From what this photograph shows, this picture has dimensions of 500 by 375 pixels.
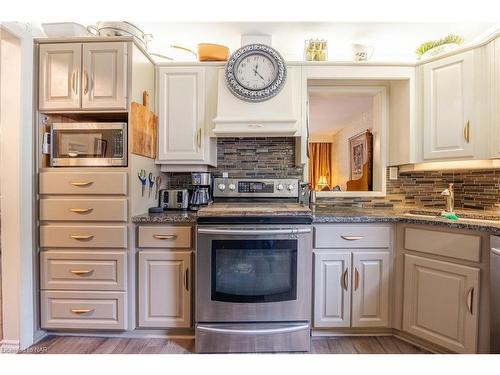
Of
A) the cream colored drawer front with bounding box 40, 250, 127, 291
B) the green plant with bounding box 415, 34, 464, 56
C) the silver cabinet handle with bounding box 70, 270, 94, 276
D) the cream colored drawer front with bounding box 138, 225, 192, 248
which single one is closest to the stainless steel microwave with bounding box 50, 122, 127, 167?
the cream colored drawer front with bounding box 138, 225, 192, 248

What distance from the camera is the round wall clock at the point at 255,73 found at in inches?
77.1

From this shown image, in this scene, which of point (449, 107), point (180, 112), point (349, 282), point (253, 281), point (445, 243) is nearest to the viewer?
point (445, 243)

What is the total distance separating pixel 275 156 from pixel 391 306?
1.44m

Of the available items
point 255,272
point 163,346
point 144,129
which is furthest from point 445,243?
point 144,129

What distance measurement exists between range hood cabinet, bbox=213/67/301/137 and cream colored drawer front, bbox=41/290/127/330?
55.4 inches

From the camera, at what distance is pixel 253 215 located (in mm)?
1606

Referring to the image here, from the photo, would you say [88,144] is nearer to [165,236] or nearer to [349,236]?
→ [165,236]

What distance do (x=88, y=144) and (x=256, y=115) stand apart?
1.20 metres

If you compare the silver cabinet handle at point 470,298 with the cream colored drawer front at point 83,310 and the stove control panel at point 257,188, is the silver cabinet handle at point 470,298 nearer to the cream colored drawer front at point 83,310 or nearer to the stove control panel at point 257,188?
the stove control panel at point 257,188

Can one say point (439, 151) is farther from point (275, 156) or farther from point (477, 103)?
point (275, 156)

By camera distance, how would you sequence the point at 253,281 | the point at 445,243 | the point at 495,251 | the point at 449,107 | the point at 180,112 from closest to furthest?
the point at 495,251 < the point at 445,243 < the point at 253,281 < the point at 449,107 < the point at 180,112

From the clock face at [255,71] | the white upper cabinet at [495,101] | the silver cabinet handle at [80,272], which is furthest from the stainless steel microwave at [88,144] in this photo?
the white upper cabinet at [495,101]

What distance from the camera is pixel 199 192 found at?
211 centimetres

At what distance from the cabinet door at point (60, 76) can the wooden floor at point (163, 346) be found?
1594mm
